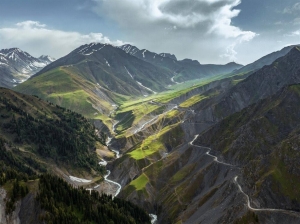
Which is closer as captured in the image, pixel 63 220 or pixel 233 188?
pixel 63 220

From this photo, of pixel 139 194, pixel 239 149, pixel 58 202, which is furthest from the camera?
pixel 139 194

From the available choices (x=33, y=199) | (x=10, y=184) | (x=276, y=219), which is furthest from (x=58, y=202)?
(x=276, y=219)

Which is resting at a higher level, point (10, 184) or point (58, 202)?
point (10, 184)

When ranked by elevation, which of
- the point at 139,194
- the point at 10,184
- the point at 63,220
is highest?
the point at 10,184

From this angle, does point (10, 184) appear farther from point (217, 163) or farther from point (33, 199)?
point (217, 163)

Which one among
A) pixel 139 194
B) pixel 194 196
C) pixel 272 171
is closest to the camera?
pixel 272 171

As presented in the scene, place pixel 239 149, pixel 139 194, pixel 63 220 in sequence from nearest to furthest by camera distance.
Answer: pixel 63 220, pixel 239 149, pixel 139 194

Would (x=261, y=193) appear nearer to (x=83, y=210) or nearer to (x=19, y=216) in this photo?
(x=83, y=210)

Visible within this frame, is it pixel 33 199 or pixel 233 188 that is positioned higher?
pixel 33 199

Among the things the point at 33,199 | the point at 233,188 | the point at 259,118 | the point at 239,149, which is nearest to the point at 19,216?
the point at 33,199
